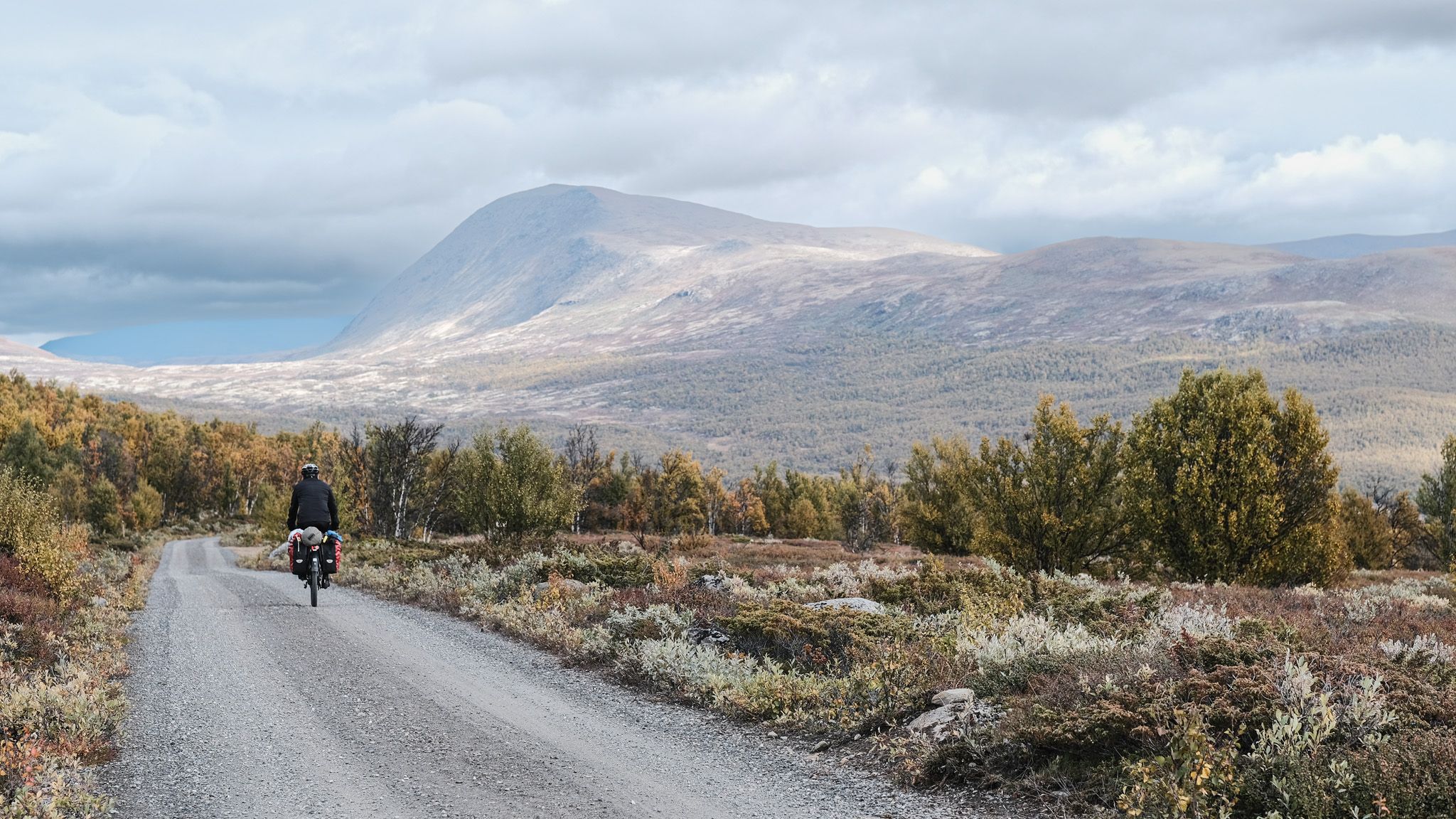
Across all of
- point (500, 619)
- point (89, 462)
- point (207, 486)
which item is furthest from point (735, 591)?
point (207, 486)

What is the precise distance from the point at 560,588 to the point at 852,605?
622 cm

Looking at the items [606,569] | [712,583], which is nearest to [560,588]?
[606,569]

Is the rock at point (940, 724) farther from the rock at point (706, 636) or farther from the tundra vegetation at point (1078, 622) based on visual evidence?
the rock at point (706, 636)

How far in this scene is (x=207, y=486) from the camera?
4033 inches

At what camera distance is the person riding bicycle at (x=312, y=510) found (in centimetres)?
1809

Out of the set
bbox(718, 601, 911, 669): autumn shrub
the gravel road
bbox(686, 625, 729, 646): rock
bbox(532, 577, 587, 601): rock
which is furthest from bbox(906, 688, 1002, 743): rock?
bbox(532, 577, 587, 601): rock

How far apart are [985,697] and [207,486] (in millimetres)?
112126

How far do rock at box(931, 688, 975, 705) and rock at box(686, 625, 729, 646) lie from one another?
4.45 m

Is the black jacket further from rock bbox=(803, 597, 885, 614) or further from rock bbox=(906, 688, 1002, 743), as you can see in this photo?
rock bbox=(906, 688, 1002, 743)

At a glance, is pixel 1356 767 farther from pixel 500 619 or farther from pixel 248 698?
pixel 500 619

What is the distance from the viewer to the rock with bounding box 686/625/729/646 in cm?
1288

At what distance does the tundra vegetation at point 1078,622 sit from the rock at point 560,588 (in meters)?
0.13

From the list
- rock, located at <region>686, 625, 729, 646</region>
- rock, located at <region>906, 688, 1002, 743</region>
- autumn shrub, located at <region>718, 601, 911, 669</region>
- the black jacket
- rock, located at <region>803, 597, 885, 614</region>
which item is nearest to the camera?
rock, located at <region>906, 688, 1002, 743</region>

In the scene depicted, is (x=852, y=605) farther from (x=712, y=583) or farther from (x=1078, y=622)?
(x=712, y=583)
